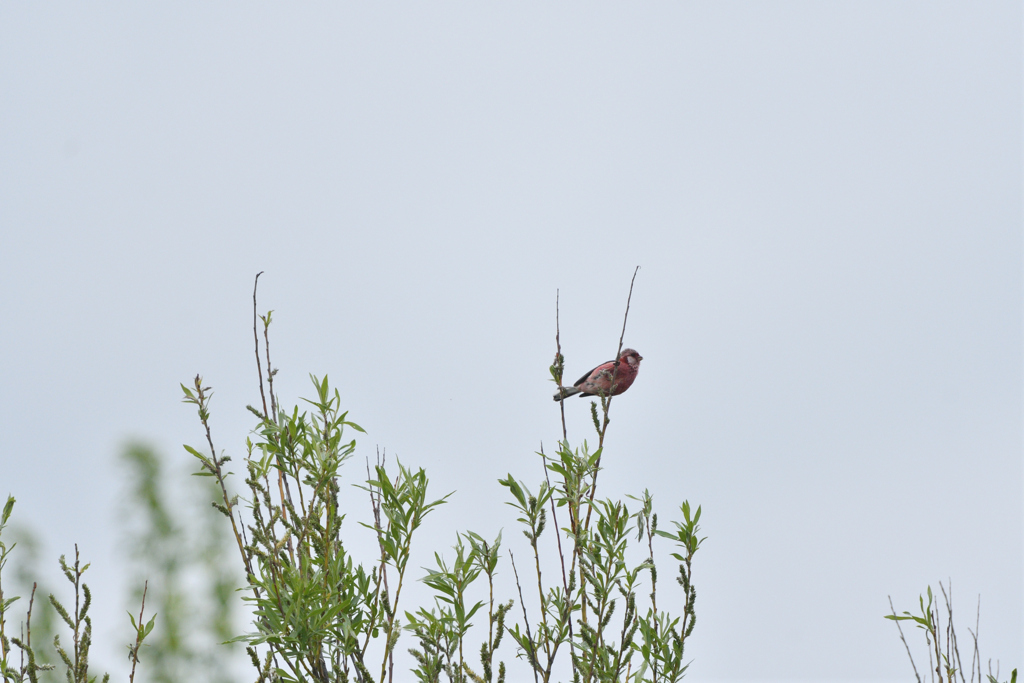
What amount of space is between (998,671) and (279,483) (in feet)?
9.54

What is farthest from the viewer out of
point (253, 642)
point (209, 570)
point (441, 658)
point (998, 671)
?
point (209, 570)

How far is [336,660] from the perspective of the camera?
2646mm

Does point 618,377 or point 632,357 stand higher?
point 632,357

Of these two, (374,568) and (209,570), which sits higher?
(209,570)

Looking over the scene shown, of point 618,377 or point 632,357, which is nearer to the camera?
point 618,377

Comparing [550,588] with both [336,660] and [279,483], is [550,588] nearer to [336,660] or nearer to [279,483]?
[336,660]

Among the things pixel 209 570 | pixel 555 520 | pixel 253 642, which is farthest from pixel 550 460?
pixel 209 570

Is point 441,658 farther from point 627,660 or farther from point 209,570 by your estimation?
point 209,570

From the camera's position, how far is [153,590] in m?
19.1

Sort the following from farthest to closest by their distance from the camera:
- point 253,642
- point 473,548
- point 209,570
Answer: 1. point 209,570
2. point 473,548
3. point 253,642

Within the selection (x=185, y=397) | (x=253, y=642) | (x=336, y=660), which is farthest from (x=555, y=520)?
(x=185, y=397)

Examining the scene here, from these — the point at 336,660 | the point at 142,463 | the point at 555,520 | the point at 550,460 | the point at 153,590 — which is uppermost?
the point at 142,463

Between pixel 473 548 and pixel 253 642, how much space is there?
0.81 m

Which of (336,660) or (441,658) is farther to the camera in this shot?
(441,658)
